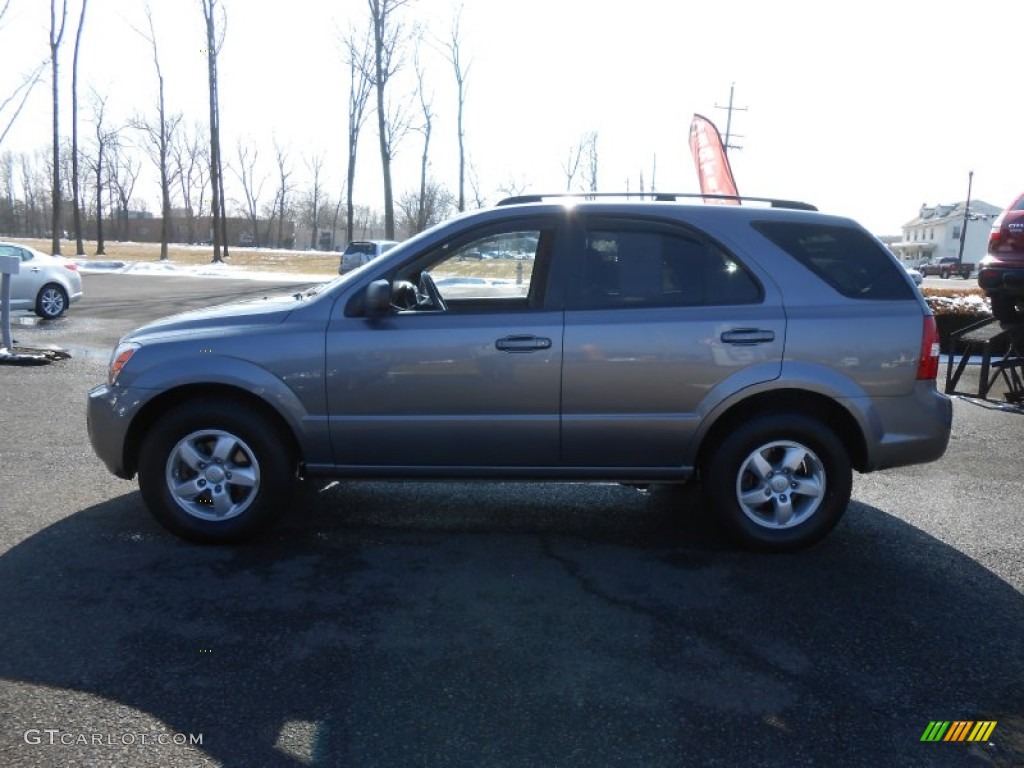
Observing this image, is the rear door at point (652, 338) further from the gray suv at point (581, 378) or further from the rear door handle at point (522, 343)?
the rear door handle at point (522, 343)

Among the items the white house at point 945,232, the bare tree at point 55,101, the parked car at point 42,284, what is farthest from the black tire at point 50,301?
the white house at point 945,232

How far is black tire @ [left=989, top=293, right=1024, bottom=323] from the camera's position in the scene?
343 inches

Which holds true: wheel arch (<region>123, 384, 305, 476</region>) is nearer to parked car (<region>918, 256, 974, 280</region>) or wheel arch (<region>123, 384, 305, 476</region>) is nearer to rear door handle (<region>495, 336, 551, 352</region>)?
rear door handle (<region>495, 336, 551, 352</region>)

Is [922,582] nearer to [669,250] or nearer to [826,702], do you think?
[826,702]

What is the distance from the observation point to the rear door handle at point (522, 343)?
434 cm

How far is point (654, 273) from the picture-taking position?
177 inches

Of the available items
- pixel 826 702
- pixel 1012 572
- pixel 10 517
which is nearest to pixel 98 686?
pixel 10 517

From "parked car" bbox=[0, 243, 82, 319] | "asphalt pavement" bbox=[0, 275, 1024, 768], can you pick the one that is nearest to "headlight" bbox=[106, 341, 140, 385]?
"asphalt pavement" bbox=[0, 275, 1024, 768]

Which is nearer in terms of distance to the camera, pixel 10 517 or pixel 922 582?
pixel 922 582

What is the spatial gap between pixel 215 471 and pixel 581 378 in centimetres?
204

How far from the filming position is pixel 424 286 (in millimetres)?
5074

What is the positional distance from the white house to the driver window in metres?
A: 86.6

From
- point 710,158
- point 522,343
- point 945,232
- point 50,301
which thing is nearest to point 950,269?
point 945,232

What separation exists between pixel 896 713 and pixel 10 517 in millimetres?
4710
